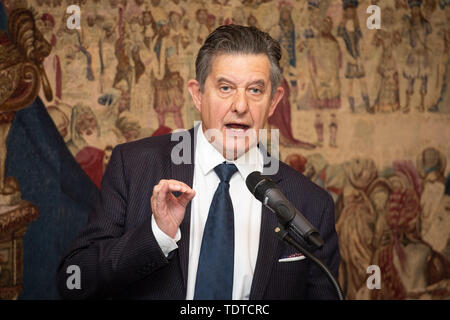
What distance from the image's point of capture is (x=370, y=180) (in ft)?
14.3

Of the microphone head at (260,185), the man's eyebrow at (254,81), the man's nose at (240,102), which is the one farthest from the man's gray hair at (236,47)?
the microphone head at (260,185)

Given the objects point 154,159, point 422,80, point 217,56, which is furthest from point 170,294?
point 422,80

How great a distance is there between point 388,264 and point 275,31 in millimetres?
2231

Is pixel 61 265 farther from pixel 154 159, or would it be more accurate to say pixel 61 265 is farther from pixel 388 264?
pixel 388 264

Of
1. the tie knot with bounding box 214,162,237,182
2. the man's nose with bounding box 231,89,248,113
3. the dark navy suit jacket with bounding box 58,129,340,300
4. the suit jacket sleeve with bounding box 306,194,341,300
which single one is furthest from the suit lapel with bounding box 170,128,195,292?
the suit jacket sleeve with bounding box 306,194,341,300

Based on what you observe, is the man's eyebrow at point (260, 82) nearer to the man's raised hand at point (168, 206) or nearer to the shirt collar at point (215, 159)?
the shirt collar at point (215, 159)

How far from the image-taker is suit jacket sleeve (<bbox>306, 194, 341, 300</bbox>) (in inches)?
104

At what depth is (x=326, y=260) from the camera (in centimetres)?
275

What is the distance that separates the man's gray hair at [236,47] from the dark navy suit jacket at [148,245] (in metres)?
0.46

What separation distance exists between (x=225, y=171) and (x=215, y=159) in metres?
0.09

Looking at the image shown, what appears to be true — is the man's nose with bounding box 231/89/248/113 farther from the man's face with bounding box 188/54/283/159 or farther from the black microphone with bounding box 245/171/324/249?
→ the black microphone with bounding box 245/171/324/249

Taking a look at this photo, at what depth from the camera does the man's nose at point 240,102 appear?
2.47 metres

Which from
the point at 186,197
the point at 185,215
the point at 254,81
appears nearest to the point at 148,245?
the point at 186,197

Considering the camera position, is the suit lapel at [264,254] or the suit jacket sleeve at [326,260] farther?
the suit jacket sleeve at [326,260]
